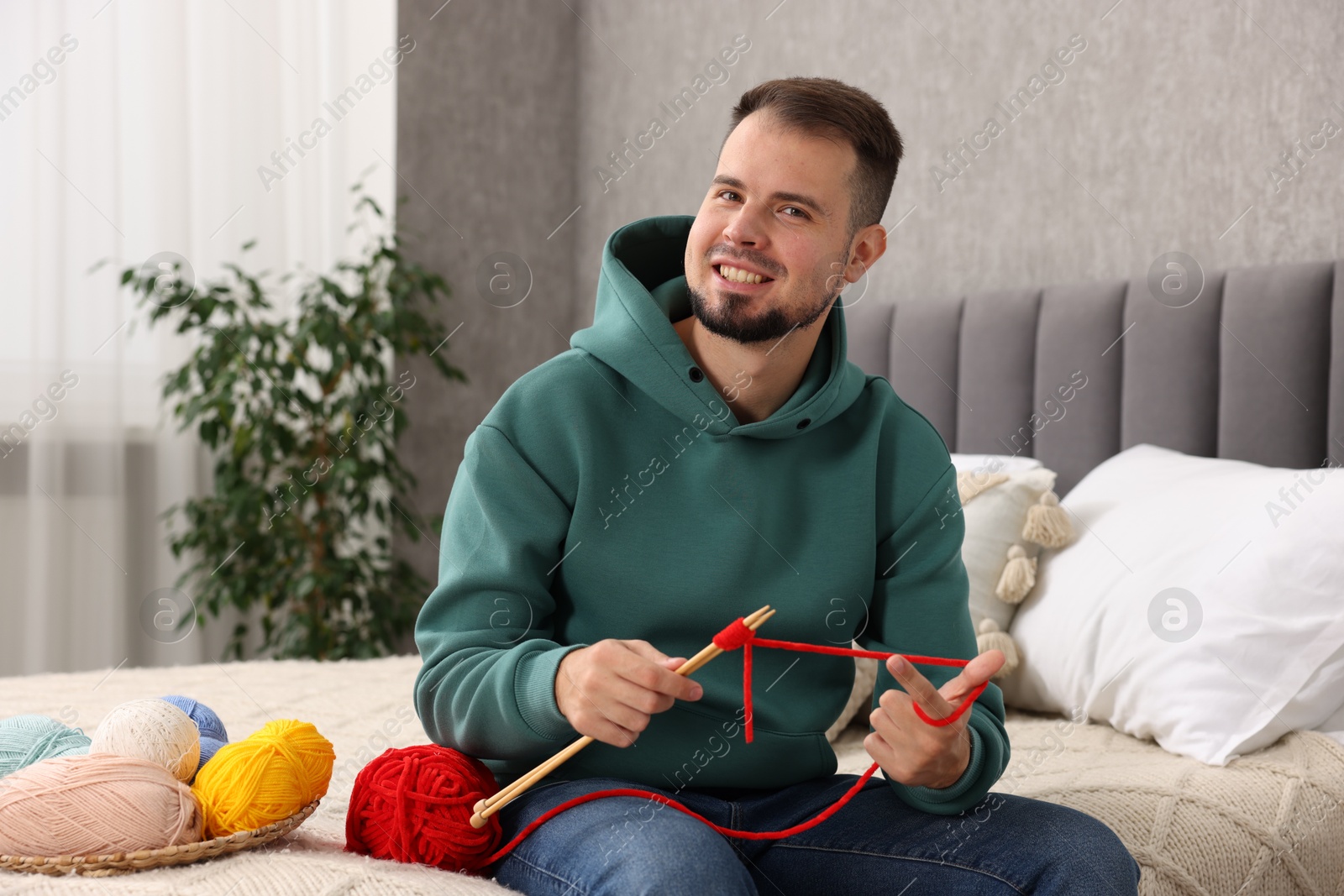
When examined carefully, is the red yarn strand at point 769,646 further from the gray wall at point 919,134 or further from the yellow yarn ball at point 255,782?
the gray wall at point 919,134

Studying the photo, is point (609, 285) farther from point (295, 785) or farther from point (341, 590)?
point (341, 590)

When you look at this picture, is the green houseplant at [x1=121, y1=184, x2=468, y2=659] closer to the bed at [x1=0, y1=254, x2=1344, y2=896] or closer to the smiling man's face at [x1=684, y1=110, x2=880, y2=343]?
the bed at [x1=0, y1=254, x2=1344, y2=896]

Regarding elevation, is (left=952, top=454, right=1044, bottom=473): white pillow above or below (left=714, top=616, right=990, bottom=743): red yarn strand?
Result: above

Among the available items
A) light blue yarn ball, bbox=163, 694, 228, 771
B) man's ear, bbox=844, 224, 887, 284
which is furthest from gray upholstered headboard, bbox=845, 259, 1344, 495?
light blue yarn ball, bbox=163, 694, 228, 771

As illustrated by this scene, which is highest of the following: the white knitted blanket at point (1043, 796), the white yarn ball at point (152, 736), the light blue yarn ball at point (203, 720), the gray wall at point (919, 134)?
the gray wall at point (919, 134)

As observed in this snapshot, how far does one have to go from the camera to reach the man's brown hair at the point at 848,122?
1.22m

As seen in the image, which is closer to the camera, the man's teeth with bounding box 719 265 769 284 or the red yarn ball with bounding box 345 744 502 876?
the red yarn ball with bounding box 345 744 502 876

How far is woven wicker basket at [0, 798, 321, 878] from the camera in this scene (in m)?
0.89

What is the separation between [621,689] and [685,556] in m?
0.25

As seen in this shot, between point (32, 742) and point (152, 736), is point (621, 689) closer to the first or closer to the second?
point (152, 736)

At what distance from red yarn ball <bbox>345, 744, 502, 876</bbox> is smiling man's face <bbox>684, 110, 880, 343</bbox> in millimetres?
524

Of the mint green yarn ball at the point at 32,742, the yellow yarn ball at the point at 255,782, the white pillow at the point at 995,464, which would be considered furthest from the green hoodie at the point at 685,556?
the white pillow at the point at 995,464

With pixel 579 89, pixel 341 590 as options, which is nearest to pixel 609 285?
pixel 341 590

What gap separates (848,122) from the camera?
4.03 ft
